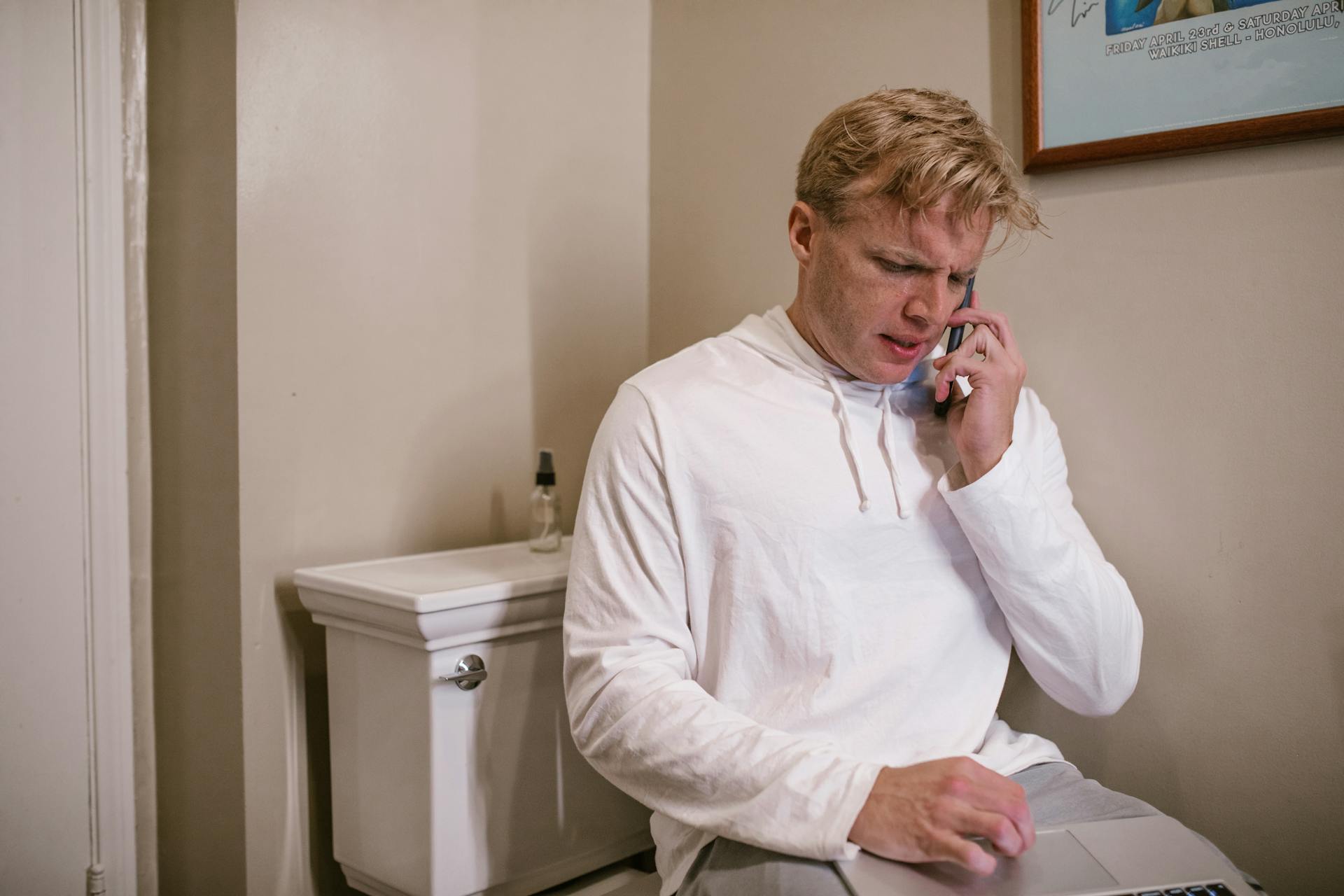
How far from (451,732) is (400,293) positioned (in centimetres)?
64

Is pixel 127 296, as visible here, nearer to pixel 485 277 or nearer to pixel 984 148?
pixel 485 277

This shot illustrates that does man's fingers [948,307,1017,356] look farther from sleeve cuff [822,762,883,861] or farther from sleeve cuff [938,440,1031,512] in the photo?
sleeve cuff [822,762,883,861]

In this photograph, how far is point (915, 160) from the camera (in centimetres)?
100

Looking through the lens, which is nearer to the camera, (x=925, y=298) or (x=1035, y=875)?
(x=1035, y=875)

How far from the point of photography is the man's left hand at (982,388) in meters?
1.04

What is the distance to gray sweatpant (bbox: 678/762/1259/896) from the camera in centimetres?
85

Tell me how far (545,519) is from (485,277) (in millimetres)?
407

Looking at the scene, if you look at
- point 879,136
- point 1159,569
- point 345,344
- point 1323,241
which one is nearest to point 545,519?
point 345,344

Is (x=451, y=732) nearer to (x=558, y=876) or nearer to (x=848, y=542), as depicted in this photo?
(x=558, y=876)

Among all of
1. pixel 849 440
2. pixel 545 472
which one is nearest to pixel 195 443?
pixel 545 472

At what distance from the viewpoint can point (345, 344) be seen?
4.37 feet

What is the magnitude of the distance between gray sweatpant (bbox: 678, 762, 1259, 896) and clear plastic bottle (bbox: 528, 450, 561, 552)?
56 cm

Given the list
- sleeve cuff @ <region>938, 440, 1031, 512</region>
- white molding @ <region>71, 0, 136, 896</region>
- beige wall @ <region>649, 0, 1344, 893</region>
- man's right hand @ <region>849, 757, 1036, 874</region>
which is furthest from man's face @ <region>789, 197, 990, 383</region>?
white molding @ <region>71, 0, 136, 896</region>

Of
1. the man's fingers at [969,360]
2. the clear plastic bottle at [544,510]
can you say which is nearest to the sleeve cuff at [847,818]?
the man's fingers at [969,360]
